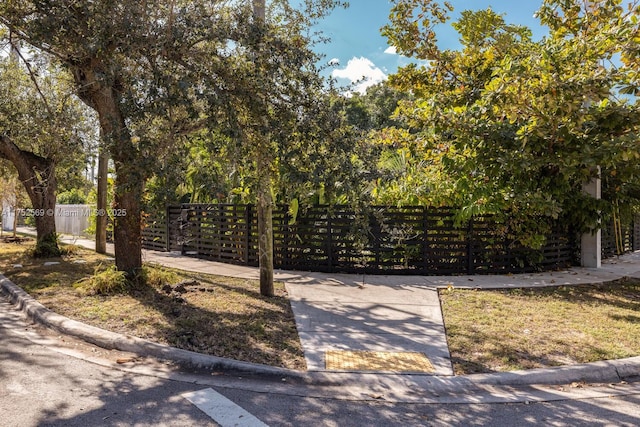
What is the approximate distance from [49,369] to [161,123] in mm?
3180

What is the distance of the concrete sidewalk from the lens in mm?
4891

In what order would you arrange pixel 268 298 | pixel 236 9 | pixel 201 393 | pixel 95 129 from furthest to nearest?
pixel 95 129 < pixel 268 298 < pixel 236 9 < pixel 201 393

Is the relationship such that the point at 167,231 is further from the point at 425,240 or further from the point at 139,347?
the point at 139,347

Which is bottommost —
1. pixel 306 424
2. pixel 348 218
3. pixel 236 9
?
pixel 306 424

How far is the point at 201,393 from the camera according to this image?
372 cm

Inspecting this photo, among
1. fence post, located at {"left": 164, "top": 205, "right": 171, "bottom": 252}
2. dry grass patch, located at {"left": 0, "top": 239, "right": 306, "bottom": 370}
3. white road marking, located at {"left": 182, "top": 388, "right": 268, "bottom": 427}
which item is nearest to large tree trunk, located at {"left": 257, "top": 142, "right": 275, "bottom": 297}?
dry grass patch, located at {"left": 0, "top": 239, "right": 306, "bottom": 370}

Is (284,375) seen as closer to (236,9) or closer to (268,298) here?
(268,298)

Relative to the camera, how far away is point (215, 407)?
3438mm

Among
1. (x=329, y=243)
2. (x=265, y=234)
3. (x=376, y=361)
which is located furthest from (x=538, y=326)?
(x=329, y=243)

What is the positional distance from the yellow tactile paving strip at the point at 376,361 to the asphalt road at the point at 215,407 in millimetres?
390

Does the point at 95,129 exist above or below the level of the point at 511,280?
above

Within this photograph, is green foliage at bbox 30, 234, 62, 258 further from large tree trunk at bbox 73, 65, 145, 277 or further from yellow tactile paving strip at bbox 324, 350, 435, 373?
yellow tactile paving strip at bbox 324, 350, 435, 373

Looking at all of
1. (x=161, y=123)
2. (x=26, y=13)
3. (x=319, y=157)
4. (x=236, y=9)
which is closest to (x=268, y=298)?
(x=319, y=157)

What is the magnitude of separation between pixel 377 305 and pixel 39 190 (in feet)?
34.1
